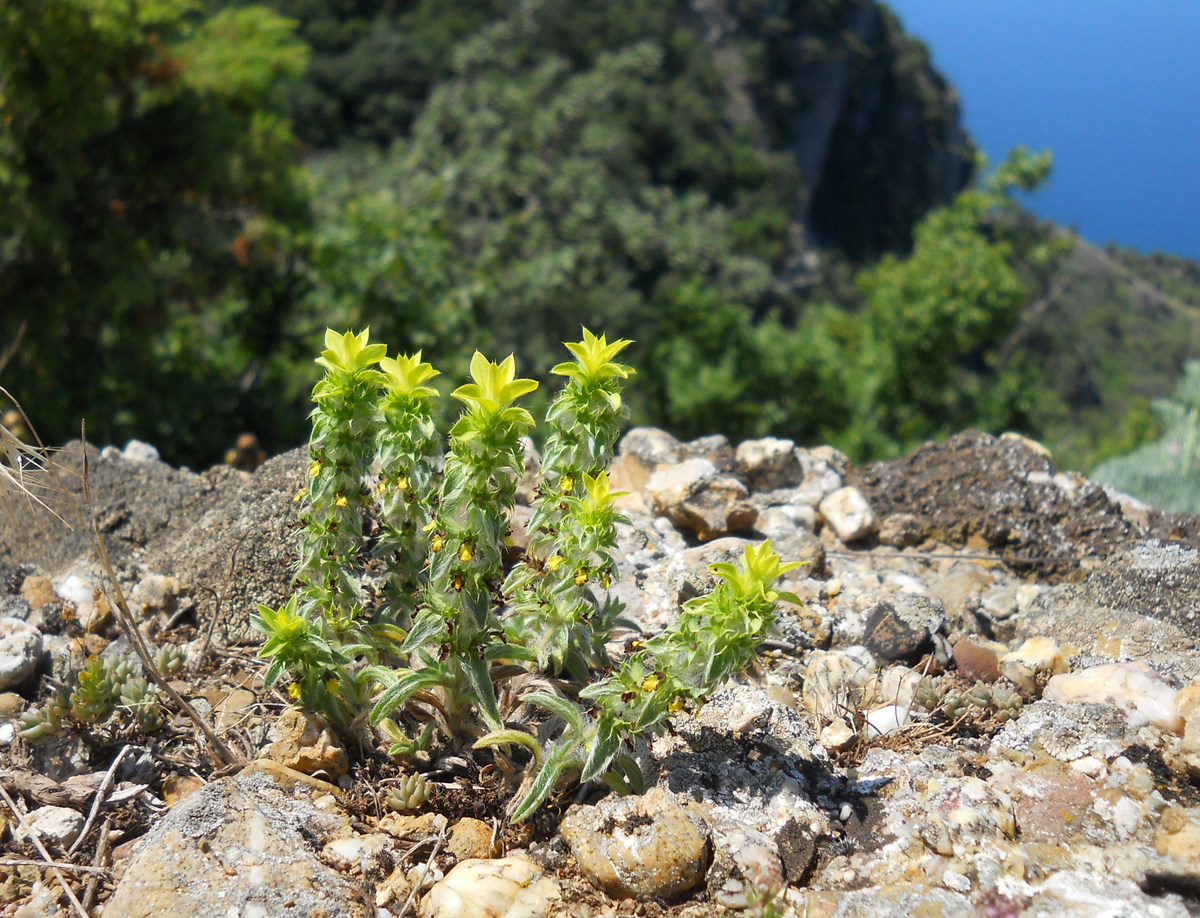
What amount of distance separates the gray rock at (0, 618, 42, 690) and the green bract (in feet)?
1.08

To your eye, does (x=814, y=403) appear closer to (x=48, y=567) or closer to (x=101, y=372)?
(x=101, y=372)

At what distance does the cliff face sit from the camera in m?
54.6

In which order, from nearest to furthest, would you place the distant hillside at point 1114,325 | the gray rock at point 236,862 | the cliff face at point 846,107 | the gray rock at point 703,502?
the gray rock at point 236,862 → the gray rock at point 703,502 → the distant hillside at point 1114,325 → the cliff face at point 846,107

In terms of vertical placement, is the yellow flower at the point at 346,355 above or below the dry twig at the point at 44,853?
above

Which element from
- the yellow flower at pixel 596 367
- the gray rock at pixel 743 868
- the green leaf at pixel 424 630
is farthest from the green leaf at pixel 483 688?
the yellow flower at pixel 596 367

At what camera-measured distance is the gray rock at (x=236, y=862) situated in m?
1.96

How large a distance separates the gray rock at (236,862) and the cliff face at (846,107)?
53472mm

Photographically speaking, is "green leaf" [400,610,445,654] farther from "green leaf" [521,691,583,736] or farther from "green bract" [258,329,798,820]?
"green leaf" [521,691,583,736]

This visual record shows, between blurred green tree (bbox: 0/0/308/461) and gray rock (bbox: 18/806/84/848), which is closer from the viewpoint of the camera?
gray rock (bbox: 18/806/84/848)

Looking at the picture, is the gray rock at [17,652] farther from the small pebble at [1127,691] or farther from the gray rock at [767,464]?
the small pebble at [1127,691]

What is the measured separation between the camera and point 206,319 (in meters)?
10.9

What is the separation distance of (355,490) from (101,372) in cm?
811

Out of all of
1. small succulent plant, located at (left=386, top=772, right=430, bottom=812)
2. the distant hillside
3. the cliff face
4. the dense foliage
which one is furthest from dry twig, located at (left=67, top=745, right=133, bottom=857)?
the cliff face

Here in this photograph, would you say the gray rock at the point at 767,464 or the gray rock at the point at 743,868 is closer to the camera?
the gray rock at the point at 743,868
